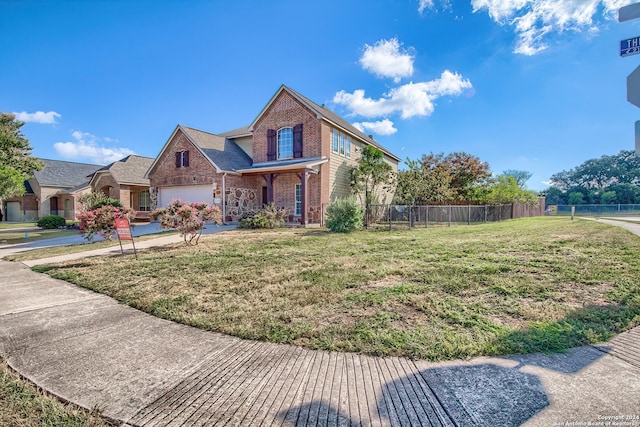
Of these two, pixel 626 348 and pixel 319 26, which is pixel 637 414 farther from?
pixel 319 26

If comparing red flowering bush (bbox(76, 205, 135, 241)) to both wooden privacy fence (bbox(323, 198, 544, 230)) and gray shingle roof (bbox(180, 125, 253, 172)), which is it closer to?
gray shingle roof (bbox(180, 125, 253, 172))

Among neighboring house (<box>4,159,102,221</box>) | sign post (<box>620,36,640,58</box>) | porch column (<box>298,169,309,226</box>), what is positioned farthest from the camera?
neighboring house (<box>4,159,102,221</box>)

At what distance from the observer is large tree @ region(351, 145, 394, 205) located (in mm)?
17891

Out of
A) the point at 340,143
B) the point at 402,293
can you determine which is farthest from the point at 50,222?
the point at 402,293

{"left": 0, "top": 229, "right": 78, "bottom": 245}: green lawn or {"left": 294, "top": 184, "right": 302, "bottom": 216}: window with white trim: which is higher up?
{"left": 294, "top": 184, "right": 302, "bottom": 216}: window with white trim

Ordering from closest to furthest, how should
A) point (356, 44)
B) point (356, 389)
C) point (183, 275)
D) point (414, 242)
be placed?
point (356, 389) < point (183, 275) < point (414, 242) < point (356, 44)

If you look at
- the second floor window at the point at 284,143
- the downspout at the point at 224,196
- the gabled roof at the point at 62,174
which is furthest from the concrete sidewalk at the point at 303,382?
the gabled roof at the point at 62,174

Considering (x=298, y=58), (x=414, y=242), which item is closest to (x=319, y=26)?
(x=298, y=58)

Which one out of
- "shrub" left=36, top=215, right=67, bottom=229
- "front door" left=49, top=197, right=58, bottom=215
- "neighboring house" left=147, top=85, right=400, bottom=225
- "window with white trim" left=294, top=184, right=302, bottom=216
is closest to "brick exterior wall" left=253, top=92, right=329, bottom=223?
"neighboring house" left=147, top=85, right=400, bottom=225

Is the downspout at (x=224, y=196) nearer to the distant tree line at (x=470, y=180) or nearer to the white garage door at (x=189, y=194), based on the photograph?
the white garage door at (x=189, y=194)

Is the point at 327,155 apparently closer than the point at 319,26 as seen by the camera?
No

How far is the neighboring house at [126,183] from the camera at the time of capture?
23766 mm

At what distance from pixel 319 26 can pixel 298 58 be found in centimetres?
232

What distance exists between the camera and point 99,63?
1396 centimetres
